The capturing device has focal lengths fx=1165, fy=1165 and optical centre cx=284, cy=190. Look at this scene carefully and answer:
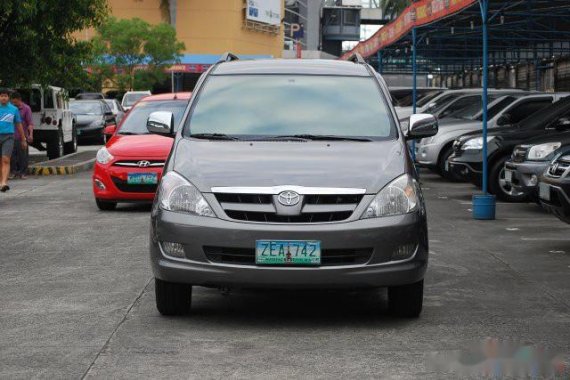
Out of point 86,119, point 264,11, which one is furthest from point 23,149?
point 264,11

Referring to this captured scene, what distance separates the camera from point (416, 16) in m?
21.6

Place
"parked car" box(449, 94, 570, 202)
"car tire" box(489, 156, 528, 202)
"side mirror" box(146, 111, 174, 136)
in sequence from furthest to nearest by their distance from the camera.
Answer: "parked car" box(449, 94, 570, 202) → "car tire" box(489, 156, 528, 202) → "side mirror" box(146, 111, 174, 136)

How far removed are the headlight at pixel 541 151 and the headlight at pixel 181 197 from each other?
773 centimetres

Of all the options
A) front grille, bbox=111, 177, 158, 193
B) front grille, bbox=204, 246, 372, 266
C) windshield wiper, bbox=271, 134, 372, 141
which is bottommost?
front grille, bbox=111, 177, 158, 193

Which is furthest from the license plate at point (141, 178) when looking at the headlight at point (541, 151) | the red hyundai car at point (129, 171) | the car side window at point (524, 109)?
the car side window at point (524, 109)

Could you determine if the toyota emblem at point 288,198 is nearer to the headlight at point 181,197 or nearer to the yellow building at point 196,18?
the headlight at point 181,197

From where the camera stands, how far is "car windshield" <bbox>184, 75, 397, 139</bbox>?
8047 millimetres

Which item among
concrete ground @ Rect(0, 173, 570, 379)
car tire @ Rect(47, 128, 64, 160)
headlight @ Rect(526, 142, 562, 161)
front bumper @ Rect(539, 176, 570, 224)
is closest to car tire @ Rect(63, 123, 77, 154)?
car tire @ Rect(47, 128, 64, 160)

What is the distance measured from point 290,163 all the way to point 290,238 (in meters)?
0.62

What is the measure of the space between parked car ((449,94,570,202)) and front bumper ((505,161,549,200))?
1220 millimetres

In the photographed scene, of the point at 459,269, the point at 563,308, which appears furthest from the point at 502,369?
the point at 459,269

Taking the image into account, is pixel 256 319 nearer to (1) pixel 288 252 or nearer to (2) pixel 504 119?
(1) pixel 288 252

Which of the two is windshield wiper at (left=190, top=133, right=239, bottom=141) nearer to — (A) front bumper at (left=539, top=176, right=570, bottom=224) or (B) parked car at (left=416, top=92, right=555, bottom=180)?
(A) front bumper at (left=539, top=176, right=570, bottom=224)

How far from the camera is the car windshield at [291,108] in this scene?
26.4 ft
